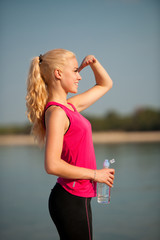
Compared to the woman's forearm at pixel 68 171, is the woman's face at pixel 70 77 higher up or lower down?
higher up

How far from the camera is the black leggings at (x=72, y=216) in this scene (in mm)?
1294

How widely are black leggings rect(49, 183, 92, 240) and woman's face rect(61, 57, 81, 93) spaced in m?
0.43

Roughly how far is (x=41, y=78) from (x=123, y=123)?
78.0 feet

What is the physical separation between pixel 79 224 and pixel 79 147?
31 cm

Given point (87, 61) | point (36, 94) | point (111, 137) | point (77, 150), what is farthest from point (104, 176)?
point (111, 137)

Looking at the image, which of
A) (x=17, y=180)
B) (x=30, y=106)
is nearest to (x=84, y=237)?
(x=30, y=106)

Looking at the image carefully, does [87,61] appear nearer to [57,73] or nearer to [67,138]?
[57,73]

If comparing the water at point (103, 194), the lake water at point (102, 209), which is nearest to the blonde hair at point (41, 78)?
the water at point (103, 194)

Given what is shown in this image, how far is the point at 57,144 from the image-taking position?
1198 mm

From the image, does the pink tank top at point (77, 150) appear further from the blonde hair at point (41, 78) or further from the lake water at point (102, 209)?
the lake water at point (102, 209)

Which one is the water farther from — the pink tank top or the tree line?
the tree line

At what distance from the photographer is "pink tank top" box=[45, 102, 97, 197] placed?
131cm

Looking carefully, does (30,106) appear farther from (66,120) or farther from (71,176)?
(71,176)

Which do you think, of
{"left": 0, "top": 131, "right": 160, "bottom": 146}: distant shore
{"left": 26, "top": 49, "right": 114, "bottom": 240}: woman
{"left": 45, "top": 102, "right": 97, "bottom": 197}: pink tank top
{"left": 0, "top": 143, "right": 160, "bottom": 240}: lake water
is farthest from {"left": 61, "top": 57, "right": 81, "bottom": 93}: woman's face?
{"left": 0, "top": 131, "right": 160, "bottom": 146}: distant shore
